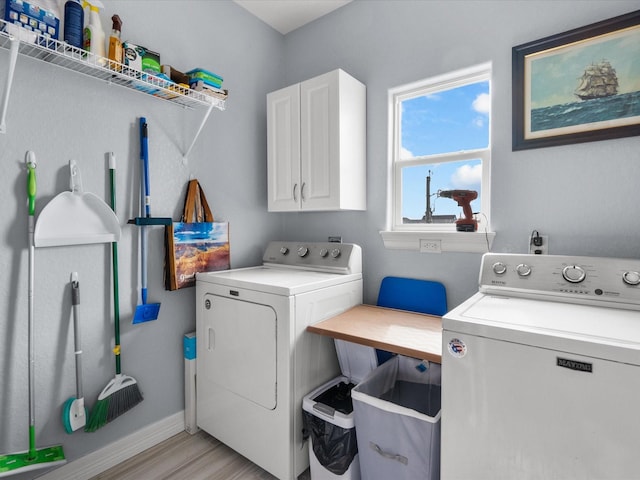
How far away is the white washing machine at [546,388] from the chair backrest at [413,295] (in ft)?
2.20

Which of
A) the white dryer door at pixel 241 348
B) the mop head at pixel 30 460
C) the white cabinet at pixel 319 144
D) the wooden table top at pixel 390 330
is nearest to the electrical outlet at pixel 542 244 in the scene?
the wooden table top at pixel 390 330

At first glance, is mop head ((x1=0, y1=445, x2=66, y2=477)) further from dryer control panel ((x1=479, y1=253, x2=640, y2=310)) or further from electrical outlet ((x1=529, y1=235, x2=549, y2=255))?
electrical outlet ((x1=529, y1=235, x2=549, y2=255))

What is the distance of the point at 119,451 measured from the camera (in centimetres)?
194

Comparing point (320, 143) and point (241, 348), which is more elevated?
point (320, 143)

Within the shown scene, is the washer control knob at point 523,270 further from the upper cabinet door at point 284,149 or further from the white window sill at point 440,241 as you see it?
the upper cabinet door at point 284,149

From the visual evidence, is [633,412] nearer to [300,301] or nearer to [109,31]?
[300,301]

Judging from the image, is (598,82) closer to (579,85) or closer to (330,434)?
(579,85)

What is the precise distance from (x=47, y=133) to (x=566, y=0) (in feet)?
8.42

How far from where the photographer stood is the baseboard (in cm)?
177

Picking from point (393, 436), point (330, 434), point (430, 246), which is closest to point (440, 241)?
point (430, 246)

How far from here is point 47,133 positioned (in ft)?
5.50

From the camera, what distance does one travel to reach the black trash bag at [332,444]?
1.65 m

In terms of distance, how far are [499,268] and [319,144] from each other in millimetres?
1281

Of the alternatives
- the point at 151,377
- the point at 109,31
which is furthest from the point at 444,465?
the point at 109,31
